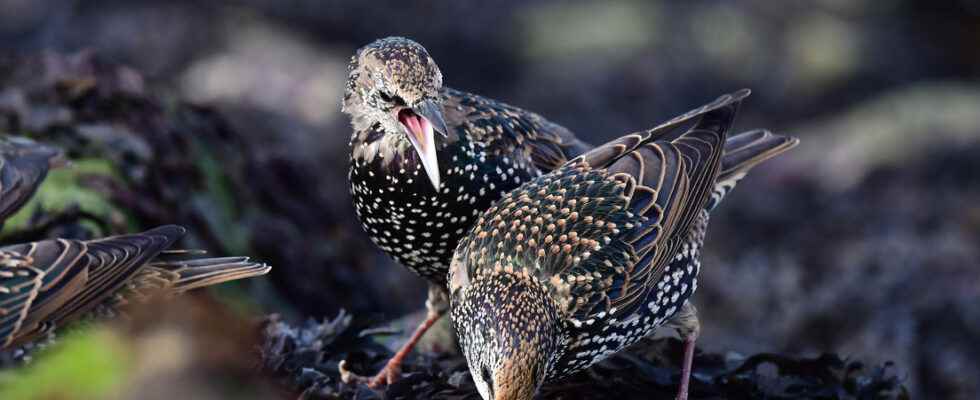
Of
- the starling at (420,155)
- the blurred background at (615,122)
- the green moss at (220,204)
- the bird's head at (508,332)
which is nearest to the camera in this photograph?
the bird's head at (508,332)

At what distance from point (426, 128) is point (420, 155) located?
5.1 inches

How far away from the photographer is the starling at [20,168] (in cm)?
479

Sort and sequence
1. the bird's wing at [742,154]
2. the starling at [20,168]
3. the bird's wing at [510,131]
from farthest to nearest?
the bird's wing at [742,154]
the starling at [20,168]
the bird's wing at [510,131]

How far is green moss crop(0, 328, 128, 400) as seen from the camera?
212cm

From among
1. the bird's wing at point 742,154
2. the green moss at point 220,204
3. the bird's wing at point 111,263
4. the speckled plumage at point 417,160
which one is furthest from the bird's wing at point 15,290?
the bird's wing at point 742,154

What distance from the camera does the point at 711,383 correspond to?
15.7ft

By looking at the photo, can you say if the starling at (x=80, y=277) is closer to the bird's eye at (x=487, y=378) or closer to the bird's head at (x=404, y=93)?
the bird's head at (x=404, y=93)

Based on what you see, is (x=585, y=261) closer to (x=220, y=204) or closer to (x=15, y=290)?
(x=15, y=290)

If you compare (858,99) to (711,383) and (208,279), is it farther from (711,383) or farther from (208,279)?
(208,279)

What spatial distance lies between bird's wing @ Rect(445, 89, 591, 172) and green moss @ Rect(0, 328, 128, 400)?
236cm

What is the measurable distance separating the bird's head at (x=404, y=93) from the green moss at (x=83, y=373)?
1989 millimetres

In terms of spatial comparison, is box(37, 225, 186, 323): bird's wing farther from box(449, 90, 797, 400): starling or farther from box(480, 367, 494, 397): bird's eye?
box(480, 367, 494, 397): bird's eye

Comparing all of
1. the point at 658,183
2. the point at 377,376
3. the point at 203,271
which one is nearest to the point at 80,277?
the point at 203,271

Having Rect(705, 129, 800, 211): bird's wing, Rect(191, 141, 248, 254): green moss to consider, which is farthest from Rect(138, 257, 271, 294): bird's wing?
Rect(705, 129, 800, 211): bird's wing
